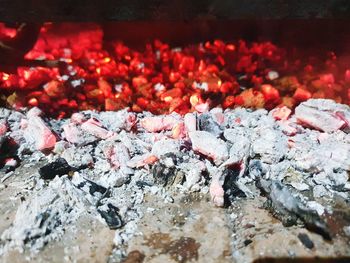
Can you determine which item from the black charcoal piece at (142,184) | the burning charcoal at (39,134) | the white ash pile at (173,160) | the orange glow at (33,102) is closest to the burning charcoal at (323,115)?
the white ash pile at (173,160)

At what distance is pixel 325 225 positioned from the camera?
2.78m

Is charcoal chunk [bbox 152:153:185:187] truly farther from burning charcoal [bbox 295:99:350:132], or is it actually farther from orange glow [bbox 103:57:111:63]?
orange glow [bbox 103:57:111:63]

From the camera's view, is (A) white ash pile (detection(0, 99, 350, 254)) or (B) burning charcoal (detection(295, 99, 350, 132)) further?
(B) burning charcoal (detection(295, 99, 350, 132))

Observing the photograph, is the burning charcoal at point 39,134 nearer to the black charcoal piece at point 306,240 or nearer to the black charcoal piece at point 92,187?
the black charcoal piece at point 92,187

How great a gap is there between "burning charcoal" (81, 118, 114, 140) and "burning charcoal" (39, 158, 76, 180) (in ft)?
1.62

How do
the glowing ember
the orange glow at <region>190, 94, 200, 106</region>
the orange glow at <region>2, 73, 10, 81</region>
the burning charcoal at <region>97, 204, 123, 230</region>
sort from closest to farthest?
the burning charcoal at <region>97, 204, 123, 230</region>
the orange glow at <region>190, 94, 200, 106</region>
the glowing ember
the orange glow at <region>2, 73, 10, 81</region>

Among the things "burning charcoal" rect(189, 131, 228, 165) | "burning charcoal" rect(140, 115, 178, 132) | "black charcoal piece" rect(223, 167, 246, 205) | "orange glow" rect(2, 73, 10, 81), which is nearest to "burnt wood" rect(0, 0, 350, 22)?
"burning charcoal" rect(140, 115, 178, 132)

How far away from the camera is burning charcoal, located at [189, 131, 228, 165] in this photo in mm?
3449

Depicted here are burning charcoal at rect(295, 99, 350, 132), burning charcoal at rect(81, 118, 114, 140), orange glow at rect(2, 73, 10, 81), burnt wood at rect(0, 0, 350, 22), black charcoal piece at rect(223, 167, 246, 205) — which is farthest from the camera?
orange glow at rect(2, 73, 10, 81)

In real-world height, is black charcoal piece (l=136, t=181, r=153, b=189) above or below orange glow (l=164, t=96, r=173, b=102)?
below

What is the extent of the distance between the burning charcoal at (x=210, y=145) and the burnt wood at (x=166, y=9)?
1.18 meters

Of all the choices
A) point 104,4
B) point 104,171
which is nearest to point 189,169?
point 104,171

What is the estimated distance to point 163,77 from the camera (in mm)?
5148

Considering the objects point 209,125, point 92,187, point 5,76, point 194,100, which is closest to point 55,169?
point 92,187
